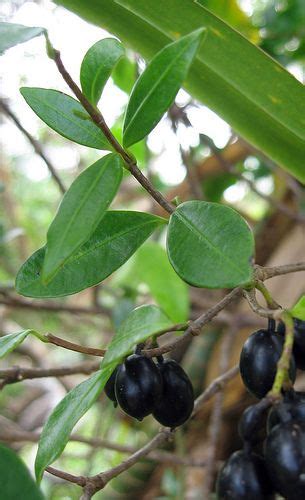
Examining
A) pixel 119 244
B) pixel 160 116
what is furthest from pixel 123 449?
pixel 160 116

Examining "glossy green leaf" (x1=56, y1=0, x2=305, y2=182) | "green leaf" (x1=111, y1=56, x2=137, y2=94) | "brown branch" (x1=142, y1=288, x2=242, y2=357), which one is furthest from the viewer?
"green leaf" (x1=111, y1=56, x2=137, y2=94)

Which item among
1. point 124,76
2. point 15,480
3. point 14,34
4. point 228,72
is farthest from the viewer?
point 124,76

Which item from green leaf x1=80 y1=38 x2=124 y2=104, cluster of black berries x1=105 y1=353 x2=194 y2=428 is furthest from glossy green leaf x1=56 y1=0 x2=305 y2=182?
cluster of black berries x1=105 y1=353 x2=194 y2=428

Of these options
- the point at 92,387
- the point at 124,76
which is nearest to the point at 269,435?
the point at 92,387

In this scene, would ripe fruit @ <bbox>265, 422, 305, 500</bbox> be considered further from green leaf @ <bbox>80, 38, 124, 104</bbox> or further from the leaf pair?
green leaf @ <bbox>80, 38, 124, 104</bbox>

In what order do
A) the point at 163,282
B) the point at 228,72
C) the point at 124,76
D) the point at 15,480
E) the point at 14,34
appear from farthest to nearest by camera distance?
the point at 124,76, the point at 163,282, the point at 228,72, the point at 14,34, the point at 15,480

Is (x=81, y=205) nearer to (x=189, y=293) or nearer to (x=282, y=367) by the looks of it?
(x=282, y=367)
